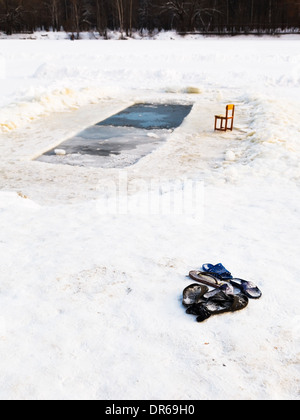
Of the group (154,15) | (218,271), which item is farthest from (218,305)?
(154,15)

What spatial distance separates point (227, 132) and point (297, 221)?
16.4 ft

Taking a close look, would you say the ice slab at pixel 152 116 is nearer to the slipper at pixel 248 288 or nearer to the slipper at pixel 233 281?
the slipper at pixel 233 281

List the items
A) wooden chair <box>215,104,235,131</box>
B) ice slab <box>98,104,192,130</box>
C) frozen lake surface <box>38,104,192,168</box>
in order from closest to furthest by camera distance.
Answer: frozen lake surface <box>38,104,192,168</box>
wooden chair <box>215,104,235,131</box>
ice slab <box>98,104,192,130</box>

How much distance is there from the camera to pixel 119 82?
17.9m

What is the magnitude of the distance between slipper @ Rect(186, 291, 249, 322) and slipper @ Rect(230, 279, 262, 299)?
2.8 inches

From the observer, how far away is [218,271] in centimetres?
369

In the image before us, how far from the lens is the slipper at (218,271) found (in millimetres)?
3641

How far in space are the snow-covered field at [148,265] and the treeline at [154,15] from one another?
44394 mm

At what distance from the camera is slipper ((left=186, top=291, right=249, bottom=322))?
3178 millimetres

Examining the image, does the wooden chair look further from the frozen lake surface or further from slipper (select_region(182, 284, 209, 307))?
slipper (select_region(182, 284, 209, 307))

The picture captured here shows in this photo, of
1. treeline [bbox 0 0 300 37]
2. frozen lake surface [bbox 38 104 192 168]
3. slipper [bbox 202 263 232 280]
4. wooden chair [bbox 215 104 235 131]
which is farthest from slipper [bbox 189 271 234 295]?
treeline [bbox 0 0 300 37]

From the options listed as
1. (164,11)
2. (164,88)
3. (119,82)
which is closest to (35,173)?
(164,88)

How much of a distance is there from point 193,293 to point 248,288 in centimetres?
49
